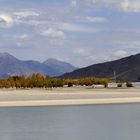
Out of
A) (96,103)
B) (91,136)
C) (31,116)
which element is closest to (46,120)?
(31,116)

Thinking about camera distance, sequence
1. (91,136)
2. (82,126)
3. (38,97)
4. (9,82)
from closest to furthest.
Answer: (91,136), (82,126), (38,97), (9,82)

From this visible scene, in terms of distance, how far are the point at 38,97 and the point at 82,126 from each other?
23.3 metres

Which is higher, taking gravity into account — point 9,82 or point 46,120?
point 9,82

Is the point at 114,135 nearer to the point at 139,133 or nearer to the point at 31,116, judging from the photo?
the point at 139,133

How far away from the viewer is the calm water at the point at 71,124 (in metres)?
23.4

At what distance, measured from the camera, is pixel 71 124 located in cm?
2862

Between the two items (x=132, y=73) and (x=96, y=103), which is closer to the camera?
(x=96, y=103)

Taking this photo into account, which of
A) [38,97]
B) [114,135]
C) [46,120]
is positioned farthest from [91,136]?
[38,97]

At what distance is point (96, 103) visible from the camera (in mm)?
45844

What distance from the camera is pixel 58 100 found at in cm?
4728

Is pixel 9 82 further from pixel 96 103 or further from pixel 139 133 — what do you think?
pixel 139 133

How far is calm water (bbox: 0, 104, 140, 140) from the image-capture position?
23375 millimetres

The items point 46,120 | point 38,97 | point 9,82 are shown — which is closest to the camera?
point 46,120

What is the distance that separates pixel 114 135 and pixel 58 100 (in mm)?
24096
